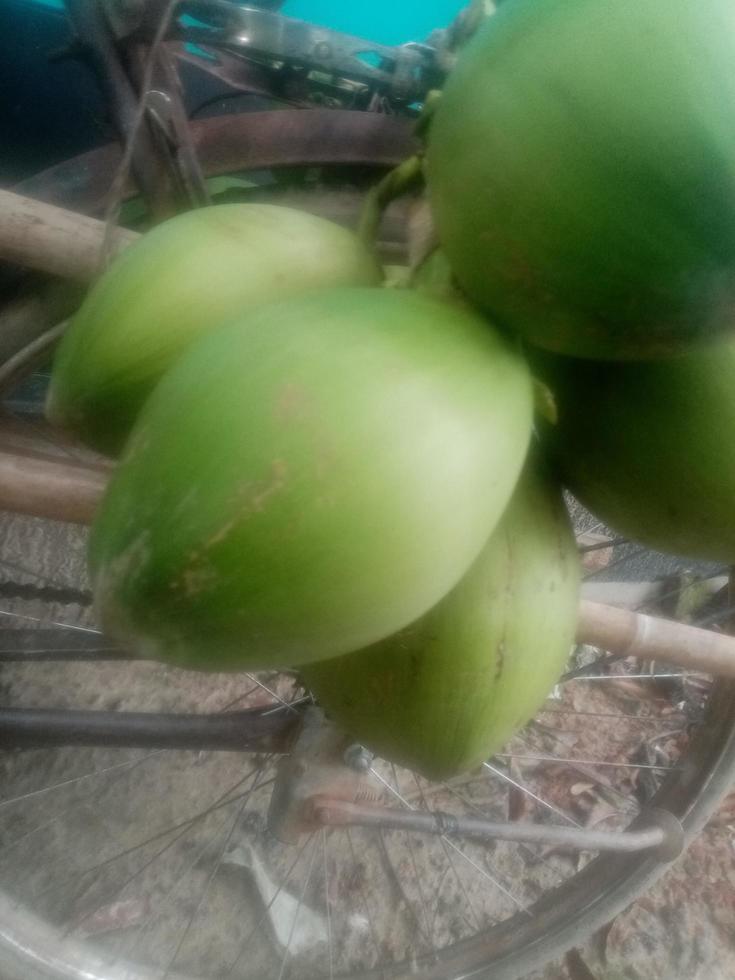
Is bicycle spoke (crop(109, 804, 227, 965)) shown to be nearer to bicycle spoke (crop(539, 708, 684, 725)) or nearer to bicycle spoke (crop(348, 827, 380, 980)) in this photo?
bicycle spoke (crop(348, 827, 380, 980))

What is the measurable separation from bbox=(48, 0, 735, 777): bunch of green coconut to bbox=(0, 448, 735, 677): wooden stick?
16 centimetres

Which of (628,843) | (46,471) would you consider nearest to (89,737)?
(46,471)

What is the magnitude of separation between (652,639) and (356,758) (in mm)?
516

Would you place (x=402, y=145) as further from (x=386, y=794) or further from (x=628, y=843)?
(x=386, y=794)

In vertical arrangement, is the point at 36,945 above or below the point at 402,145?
below

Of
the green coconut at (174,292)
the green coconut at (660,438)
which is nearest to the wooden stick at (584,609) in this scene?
the green coconut at (174,292)

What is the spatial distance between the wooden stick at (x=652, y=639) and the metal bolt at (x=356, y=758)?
47 cm

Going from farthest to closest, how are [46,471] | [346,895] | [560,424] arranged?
1. [346,895]
2. [46,471]
3. [560,424]

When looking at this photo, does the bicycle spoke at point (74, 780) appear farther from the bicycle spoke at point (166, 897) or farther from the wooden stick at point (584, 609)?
the wooden stick at point (584, 609)

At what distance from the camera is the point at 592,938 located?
163 cm

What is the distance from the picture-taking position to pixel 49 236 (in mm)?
573

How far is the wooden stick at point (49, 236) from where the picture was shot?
569mm

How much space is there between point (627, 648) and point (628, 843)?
1.95 ft

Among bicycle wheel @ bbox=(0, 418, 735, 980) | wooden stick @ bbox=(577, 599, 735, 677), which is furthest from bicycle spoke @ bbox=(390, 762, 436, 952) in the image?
wooden stick @ bbox=(577, 599, 735, 677)
